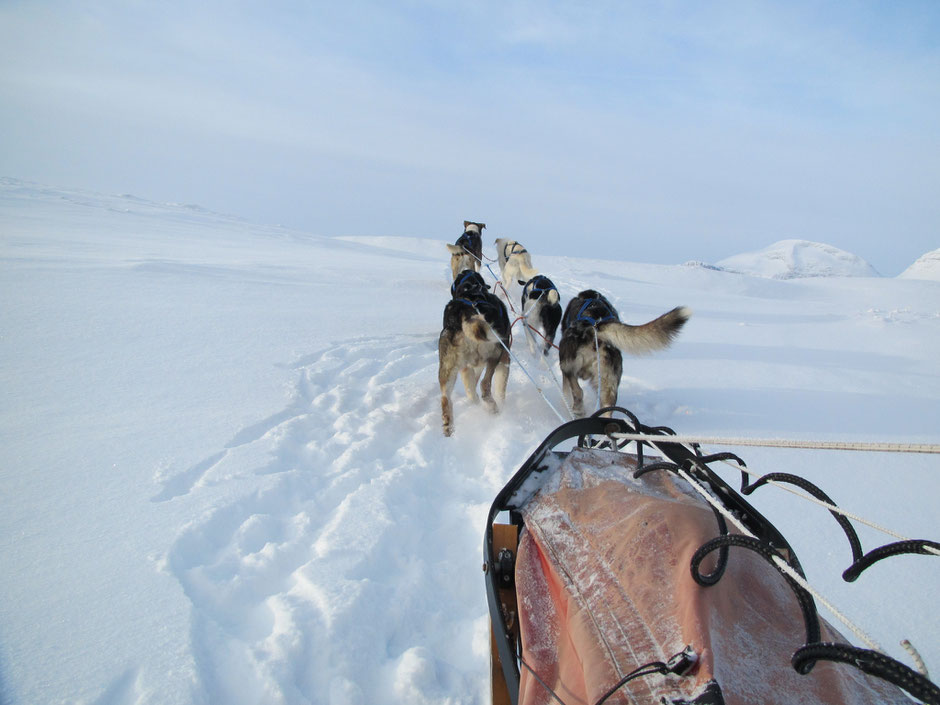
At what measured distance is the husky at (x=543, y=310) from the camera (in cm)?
508

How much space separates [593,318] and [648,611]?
287 cm

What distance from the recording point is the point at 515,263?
7.39 meters

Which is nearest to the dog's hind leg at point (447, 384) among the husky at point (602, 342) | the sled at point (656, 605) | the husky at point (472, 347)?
the husky at point (472, 347)

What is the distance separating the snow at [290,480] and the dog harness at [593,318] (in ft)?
2.64

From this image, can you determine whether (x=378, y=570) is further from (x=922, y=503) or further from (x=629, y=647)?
(x=922, y=503)

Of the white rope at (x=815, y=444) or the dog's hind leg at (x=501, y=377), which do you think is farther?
the dog's hind leg at (x=501, y=377)

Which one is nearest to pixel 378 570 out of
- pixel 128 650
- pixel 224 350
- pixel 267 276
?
pixel 128 650

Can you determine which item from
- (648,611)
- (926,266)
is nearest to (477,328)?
(648,611)

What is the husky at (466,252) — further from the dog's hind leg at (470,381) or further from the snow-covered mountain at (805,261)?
the snow-covered mountain at (805,261)

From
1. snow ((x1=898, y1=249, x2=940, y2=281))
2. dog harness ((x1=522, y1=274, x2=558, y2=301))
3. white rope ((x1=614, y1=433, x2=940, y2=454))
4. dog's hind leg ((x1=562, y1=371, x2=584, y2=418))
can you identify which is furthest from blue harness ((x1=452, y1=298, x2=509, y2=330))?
snow ((x1=898, y1=249, x2=940, y2=281))

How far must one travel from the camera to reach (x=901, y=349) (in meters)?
6.29

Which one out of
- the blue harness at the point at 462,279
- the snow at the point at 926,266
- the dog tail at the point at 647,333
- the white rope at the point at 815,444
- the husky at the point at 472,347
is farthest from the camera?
the snow at the point at 926,266

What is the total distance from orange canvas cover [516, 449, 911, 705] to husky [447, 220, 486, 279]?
6.51 m

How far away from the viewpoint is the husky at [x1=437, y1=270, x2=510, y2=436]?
334 cm
